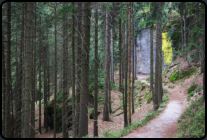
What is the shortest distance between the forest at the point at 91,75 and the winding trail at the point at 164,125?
0.05 metres

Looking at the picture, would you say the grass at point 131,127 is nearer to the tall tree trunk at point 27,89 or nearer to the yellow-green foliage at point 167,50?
the tall tree trunk at point 27,89

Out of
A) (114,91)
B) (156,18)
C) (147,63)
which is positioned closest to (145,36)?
(147,63)

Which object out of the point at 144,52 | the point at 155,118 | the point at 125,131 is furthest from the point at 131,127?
the point at 144,52

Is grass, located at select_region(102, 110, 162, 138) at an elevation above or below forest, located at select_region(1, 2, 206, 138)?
below

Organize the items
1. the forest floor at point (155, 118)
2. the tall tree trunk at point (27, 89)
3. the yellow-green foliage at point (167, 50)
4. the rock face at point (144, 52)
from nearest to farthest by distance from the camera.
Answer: the tall tree trunk at point (27, 89) → the forest floor at point (155, 118) → the yellow-green foliage at point (167, 50) → the rock face at point (144, 52)

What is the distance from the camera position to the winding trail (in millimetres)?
6843

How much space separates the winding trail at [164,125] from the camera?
684cm

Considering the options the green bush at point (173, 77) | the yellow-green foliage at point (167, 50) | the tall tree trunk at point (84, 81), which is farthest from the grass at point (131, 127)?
the yellow-green foliage at point (167, 50)

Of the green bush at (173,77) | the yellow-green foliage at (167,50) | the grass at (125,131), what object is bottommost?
the grass at (125,131)

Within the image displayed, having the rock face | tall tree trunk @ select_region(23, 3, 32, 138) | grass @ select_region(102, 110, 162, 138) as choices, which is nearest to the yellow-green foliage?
the rock face

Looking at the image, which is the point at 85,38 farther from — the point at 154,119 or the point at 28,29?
the point at 154,119

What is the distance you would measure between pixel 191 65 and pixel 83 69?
677 inches

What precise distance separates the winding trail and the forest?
5cm

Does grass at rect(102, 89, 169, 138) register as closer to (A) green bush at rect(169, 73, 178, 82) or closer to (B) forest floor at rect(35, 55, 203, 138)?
(B) forest floor at rect(35, 55, 203, 138)
